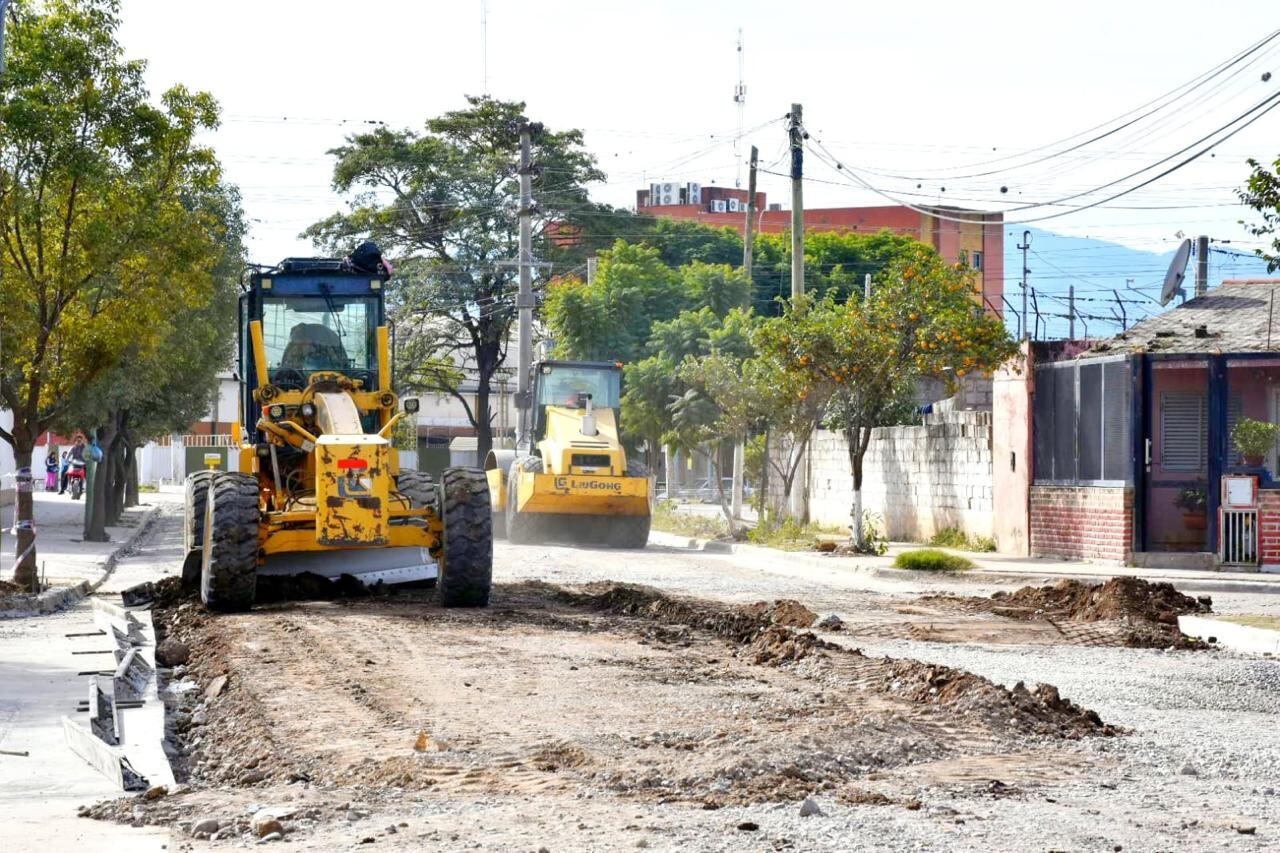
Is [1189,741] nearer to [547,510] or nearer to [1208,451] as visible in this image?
[1208,451]

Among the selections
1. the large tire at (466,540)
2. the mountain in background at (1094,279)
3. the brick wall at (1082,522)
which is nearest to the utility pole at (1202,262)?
the mountain in background at (1094,279)

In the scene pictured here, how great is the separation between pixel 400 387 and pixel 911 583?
40513 mm

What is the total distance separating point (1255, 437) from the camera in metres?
23.8

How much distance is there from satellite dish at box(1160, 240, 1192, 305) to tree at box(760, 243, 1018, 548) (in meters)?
5.13

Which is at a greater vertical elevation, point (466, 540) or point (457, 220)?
point (457, 220)

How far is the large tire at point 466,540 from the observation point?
17.0 meters

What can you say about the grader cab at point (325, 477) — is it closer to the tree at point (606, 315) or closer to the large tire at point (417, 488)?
the large tire at point (417, 488)

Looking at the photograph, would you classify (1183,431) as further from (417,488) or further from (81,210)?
(81,210)

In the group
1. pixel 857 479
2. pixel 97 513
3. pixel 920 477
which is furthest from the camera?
pixel 97 513

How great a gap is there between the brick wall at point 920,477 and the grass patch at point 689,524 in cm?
223

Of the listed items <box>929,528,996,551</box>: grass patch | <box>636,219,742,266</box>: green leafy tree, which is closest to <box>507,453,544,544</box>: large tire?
<box>929,528,996,551</box>: grass patch

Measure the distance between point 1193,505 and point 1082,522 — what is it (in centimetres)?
164

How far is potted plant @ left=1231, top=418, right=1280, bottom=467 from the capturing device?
2377 centimetres

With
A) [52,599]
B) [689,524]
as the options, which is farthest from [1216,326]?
[52,599]
